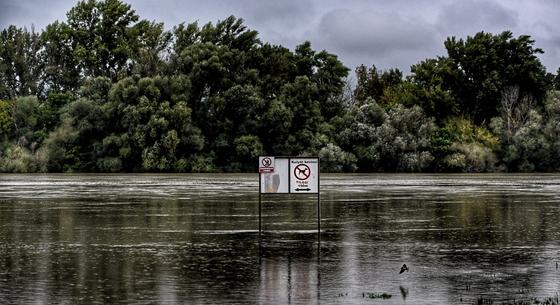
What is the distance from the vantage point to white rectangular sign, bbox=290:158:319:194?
17.8 metres

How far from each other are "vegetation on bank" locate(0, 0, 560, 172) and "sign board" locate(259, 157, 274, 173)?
189 feet

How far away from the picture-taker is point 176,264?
538 inches

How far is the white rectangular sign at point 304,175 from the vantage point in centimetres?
1780

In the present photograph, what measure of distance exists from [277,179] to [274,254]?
3170mm

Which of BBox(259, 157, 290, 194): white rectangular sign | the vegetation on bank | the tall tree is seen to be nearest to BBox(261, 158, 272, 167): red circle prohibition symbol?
BBox(259, 157, 290, 194): white rectangular sign

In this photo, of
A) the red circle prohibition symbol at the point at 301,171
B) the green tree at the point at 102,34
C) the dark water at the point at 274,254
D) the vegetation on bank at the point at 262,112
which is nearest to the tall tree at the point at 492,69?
the vegetation on bank at the point at 262,112

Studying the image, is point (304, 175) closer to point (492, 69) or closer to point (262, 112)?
point (262, 112)

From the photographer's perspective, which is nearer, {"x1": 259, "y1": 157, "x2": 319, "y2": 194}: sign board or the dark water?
the dark water

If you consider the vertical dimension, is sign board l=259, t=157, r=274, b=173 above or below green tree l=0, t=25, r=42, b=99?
below

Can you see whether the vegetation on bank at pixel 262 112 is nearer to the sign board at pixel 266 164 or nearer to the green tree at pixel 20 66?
the green tree at pixel 20 66

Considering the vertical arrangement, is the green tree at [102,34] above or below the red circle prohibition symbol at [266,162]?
above

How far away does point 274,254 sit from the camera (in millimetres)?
15078

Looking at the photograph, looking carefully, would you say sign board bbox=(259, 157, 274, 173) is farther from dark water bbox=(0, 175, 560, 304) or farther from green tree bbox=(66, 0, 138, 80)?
green tree bbox=(66, 0, 138, 80)

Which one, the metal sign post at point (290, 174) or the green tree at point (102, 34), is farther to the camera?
the green tree at point (102, 34)
